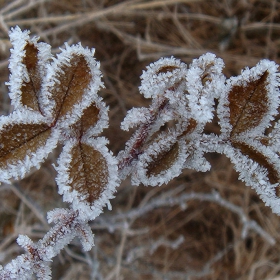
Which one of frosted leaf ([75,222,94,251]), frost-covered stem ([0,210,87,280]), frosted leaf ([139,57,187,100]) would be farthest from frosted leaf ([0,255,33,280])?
frosted leaf ([139,57,187,100])

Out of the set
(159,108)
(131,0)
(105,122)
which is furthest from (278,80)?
(131,0)

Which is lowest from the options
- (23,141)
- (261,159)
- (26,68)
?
(261,159)

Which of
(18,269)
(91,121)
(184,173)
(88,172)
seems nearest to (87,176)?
(88,172)

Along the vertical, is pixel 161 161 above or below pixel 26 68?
below

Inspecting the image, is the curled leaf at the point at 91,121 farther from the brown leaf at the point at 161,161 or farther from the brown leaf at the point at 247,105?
the brown leaf at the point at 247,105

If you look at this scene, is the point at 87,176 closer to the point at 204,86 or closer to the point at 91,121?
the point at 91,121

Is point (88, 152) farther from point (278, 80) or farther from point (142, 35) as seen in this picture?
point (142, 35)

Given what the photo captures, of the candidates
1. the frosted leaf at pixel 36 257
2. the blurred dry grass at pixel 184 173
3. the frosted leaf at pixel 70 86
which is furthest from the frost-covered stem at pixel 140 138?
the blurred dry grass at pixel 184 173
